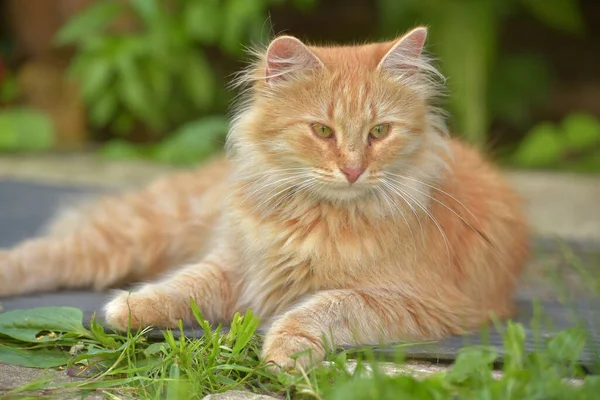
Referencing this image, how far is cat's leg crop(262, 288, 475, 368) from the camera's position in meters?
2.24

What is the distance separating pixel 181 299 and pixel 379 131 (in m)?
0.83

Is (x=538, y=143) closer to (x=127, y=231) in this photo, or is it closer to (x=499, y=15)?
(x=499, y=15)

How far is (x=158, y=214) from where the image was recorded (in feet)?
11.2

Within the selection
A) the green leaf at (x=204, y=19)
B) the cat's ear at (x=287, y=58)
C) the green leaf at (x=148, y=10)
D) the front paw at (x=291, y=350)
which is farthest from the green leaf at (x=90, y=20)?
the front paw at (x=291, y=350)

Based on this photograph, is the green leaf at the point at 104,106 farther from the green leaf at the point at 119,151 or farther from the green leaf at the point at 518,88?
the green leaf at the point at 518,88

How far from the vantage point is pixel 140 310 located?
246 cm

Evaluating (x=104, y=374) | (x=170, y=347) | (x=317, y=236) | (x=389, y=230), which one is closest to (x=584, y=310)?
(x=389, y=230)

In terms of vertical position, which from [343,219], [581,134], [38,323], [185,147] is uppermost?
[185,147]

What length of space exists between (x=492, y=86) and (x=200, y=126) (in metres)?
2.62

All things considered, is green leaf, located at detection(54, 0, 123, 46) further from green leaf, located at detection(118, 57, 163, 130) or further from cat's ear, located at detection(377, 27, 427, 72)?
cat's ear, located at detection(377, 27, 427, 72)

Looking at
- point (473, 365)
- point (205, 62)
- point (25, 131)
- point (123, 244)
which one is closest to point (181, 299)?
point (123, 244)

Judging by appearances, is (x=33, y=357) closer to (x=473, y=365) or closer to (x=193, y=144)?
(x=473, y=365)

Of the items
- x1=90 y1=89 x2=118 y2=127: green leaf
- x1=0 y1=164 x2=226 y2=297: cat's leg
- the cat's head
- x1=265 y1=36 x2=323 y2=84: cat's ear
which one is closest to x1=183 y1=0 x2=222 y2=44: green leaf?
x1=90 y1=89 x2=118 y2=127: green leaf

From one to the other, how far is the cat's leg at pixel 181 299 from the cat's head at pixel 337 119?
1.22ft
